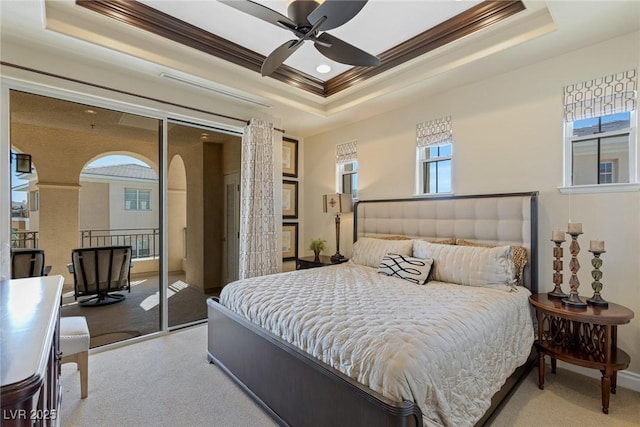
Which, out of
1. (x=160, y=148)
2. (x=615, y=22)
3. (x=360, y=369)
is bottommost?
(x=360, y=369)

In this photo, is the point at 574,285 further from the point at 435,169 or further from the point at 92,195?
the point at 92,195

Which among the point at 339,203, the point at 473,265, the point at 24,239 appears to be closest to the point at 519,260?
the point at 473,265

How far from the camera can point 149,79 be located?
3.17 metres

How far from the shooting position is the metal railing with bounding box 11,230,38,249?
102 inches

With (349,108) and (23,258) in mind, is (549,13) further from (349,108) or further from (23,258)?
(23,258)

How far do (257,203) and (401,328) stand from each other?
2.81 m

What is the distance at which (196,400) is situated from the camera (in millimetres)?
2229

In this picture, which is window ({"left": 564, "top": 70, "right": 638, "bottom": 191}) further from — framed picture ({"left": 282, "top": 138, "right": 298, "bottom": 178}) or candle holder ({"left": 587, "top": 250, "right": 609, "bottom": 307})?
framed picture ({"left": 282, "top": 138, "right": 298, "bottom": 178})

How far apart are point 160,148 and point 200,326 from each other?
2.22 m

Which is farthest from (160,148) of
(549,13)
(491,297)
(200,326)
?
(549,13)

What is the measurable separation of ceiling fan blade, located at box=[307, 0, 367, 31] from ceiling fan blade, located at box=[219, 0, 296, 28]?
0.24m

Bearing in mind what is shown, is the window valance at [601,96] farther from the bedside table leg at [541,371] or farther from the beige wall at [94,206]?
the beige wall at [94,206]

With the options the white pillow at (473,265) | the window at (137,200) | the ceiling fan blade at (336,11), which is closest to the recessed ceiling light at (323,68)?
the ceiling fan blade at (336,11)

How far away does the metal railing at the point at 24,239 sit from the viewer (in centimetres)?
259
